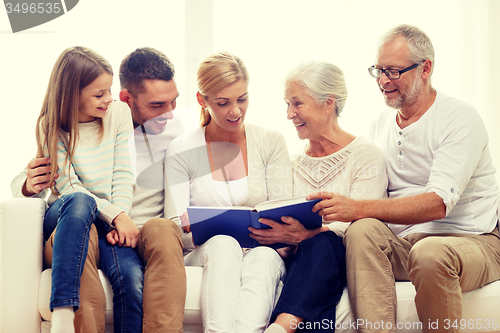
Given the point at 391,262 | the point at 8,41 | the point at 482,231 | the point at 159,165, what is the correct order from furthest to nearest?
the point at 8,41, the point at 159,165, the point at 482,231, the point at 391,262

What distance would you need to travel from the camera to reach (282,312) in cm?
127

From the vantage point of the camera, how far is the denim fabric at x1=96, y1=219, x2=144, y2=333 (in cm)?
131

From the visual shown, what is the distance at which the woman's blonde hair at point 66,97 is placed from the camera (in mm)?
1555

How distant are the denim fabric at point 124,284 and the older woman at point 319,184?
1.29ft

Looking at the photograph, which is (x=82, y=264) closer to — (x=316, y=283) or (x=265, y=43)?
(x=316, y=283)

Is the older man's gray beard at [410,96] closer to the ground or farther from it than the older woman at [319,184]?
farther from it

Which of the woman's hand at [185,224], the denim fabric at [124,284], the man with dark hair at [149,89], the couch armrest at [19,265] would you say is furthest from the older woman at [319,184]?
the couch armrest at [19,265]

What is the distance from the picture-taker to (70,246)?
1.27m

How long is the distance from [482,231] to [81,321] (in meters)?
1.32

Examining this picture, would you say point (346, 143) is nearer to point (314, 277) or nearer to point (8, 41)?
point (314, 277)

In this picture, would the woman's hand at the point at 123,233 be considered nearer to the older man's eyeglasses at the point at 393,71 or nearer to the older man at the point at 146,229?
the older man at the point at 146,229

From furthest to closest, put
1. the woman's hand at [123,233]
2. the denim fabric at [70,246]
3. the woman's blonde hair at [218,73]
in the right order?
the woman's blonde hair at [218,73] → the woman's hand at [123,233] → the denim fabric at [70,246]

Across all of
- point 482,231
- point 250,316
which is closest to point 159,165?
point 250,316

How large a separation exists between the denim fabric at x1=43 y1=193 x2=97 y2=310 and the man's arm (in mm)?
716
